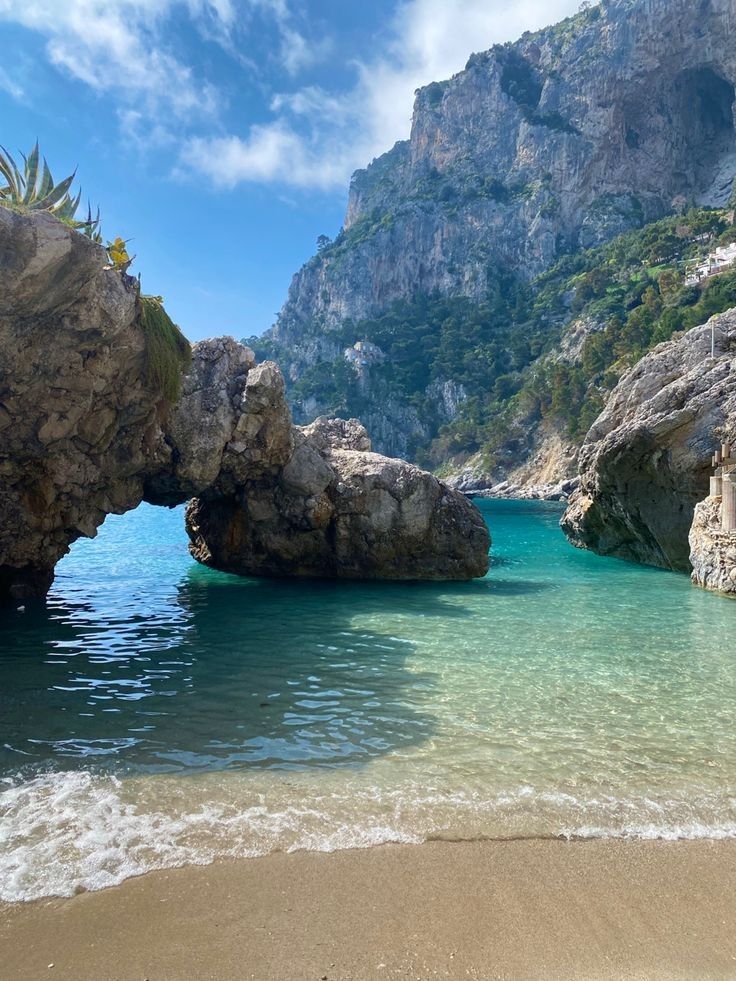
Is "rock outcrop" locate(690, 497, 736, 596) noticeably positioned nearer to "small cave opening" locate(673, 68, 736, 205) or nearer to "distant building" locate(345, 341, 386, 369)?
"small cave opening" locate(673, 68, 736, 205)

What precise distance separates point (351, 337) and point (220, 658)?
164414 millimetres

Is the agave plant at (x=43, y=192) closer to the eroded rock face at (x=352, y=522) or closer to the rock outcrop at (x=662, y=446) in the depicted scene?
the eroded rock face at (x=352, y=522)

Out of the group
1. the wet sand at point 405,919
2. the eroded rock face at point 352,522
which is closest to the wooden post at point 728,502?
the eroded rock face at point 352,522

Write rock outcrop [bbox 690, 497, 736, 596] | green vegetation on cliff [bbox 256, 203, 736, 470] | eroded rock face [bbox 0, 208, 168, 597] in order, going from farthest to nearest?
green vegetation on cliff [bbox 256, 203, 736, 470] → rock outcrop [bbox 690, 497, 736, 596] → eroded rock face [bbox 0, 208, 168, 597]

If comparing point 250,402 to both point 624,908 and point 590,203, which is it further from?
point 590,203

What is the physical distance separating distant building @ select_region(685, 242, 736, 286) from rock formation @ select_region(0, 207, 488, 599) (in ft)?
247

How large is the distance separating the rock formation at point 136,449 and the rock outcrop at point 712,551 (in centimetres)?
730

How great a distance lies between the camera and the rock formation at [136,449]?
1300cm

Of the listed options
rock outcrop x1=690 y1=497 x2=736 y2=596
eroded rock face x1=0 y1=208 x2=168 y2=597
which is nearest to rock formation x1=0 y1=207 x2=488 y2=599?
eroded rock face x1=0 y1=208 x2=168 y2=597

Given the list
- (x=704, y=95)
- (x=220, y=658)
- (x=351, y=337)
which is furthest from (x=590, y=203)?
(x=220, y=658)

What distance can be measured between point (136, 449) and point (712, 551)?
18.4m

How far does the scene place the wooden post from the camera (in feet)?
67.6

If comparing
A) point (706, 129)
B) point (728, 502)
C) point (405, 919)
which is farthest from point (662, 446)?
point (706, 129)

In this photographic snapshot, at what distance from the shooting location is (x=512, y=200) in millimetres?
158125
